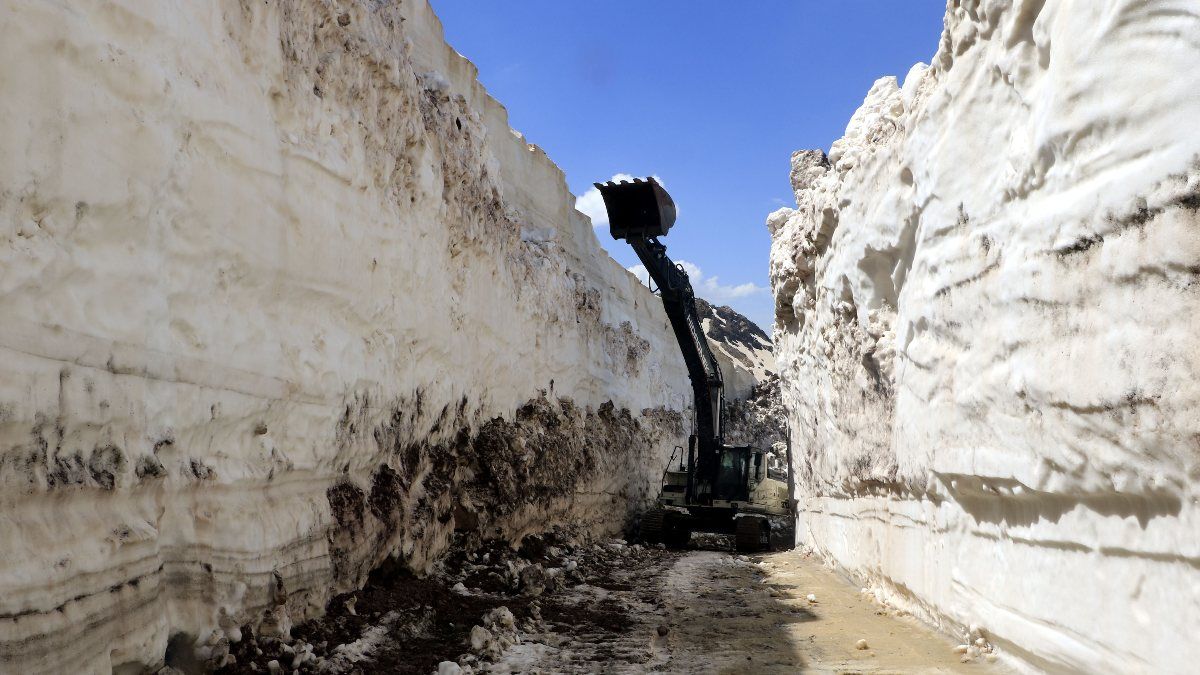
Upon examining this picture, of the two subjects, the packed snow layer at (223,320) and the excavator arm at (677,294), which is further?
the excavator arm at (677,294)

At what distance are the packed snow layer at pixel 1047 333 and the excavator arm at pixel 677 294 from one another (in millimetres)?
8939

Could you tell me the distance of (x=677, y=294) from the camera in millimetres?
18594

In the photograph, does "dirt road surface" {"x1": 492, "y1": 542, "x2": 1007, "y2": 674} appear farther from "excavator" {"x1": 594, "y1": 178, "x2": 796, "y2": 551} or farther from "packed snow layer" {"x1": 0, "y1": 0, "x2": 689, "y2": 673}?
"excavator" {"x1": 594, "y1": 178, "x2": 796, "y2": 551}

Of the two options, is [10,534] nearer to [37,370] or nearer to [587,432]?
[37,370]

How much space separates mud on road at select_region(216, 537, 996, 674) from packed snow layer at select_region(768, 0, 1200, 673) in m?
0.62

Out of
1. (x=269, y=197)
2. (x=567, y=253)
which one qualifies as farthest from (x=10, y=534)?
(x=567, y=253)

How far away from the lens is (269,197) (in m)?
5.77

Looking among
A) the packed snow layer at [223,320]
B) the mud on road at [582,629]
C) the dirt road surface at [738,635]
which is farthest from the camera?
the dirt road surface at [738,635]

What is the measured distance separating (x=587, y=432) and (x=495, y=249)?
258 inches

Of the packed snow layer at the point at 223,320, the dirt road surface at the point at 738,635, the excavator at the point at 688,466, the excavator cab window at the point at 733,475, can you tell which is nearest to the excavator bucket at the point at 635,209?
the excavator at the point at 688,466

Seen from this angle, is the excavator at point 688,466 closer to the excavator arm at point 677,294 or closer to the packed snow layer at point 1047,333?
the excavator arm at point 677,294

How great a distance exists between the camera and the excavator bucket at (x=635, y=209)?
1739 cm

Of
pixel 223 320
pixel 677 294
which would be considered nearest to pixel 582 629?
pixel 223 320

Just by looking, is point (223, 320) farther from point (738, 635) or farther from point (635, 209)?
point (635, 209)
